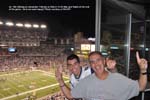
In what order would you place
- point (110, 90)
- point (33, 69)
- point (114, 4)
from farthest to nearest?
point (33, 69) < point (114, 4) < point (110, 90)

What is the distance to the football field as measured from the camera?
3870mm

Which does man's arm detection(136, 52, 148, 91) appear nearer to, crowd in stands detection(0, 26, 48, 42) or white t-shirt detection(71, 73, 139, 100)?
white t-shirt detection(71, 73, 139, 100)

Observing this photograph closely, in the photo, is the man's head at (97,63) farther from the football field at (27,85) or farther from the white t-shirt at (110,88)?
the football field at (27,85)

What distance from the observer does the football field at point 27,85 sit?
3.87 meters

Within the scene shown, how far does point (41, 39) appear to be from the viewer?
393 centimetres

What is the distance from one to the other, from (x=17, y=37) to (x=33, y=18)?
0.39 m

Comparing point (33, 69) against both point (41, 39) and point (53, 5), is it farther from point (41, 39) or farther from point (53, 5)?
point (53, 5)

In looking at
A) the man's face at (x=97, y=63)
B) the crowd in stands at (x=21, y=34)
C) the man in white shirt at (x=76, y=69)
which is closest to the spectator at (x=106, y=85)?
the man's face at (x=97, y=63)

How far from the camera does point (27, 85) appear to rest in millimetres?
4000

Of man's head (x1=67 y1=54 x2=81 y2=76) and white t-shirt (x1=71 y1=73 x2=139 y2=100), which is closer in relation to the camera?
white t-shirt (x1=71 y1=73 x2=139 y2=100)

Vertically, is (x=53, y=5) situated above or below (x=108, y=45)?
above

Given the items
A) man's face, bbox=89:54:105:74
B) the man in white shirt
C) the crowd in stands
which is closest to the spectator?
man's face, bbox=89:54:105:74

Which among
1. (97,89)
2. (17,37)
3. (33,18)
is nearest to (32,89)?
(17,37)

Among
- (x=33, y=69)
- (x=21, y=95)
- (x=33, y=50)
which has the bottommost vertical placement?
(x=21, y=95)
